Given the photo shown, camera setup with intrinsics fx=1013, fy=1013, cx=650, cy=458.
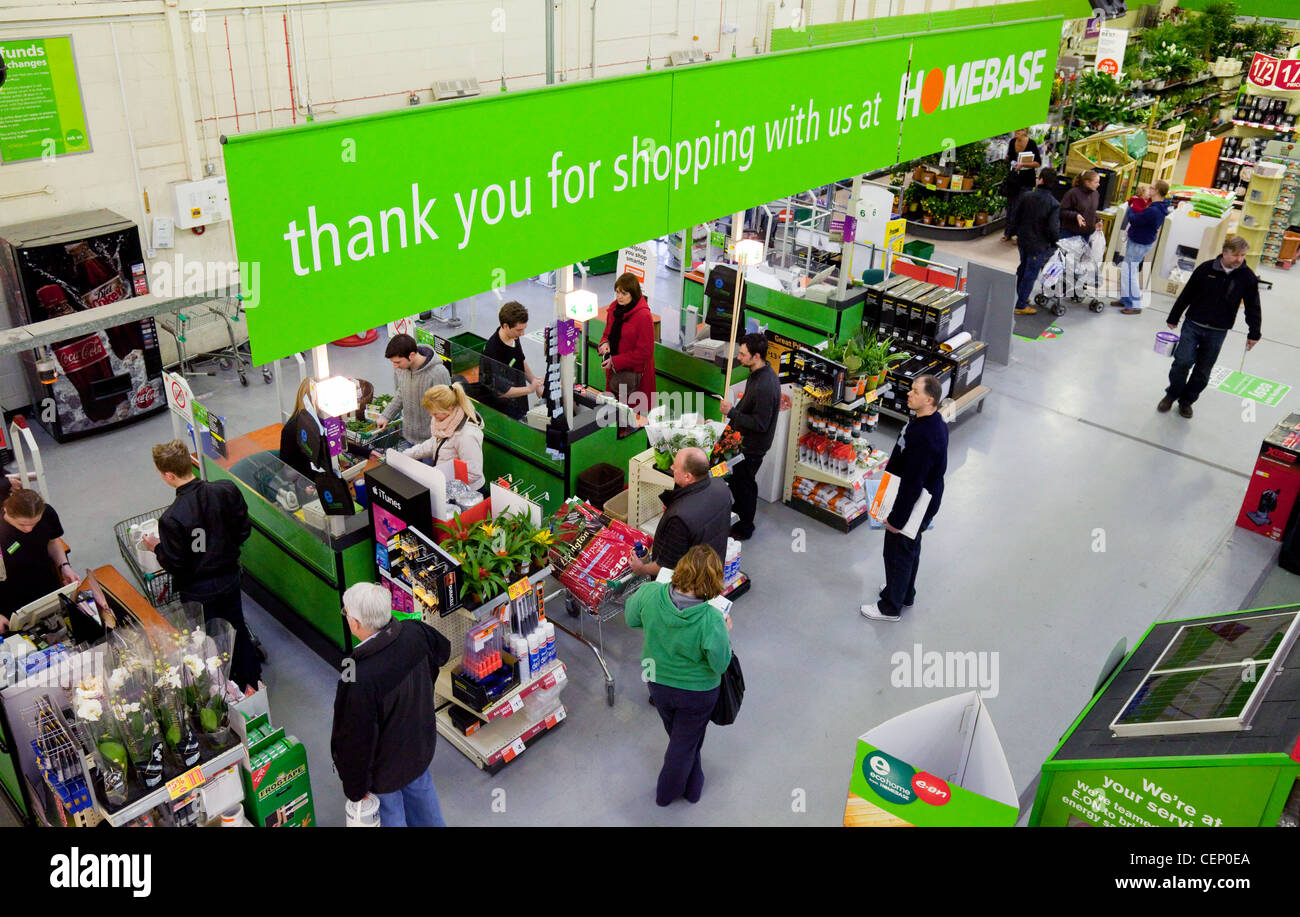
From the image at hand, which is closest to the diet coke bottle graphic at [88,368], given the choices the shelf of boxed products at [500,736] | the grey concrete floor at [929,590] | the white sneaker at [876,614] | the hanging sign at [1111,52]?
the grey concrete floor at [929,590]

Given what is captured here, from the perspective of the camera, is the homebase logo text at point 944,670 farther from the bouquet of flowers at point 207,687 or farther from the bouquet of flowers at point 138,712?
the bouquet of flowers at point 138,712

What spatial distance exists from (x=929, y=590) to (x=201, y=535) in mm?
4830

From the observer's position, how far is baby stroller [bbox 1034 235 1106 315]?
1230cm

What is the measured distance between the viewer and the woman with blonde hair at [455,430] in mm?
6508

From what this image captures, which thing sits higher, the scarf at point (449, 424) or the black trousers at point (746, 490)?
the scarf at point (449, 424)

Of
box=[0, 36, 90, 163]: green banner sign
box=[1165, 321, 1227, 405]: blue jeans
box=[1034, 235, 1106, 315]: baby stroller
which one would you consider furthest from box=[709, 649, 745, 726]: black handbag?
box=[1034, 235, 1106, 315]: baby stroller

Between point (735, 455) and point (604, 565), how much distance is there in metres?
1.54

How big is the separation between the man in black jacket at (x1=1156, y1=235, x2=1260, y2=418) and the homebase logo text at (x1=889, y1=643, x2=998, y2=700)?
4.58 metres

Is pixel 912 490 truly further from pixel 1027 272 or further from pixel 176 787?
pixel 1027 272

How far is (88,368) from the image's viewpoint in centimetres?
898

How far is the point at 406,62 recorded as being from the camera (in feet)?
34.8

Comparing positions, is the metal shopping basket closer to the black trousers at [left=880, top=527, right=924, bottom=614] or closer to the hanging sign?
the black trousers at [left=880, top=527, right=924, bottom=614]

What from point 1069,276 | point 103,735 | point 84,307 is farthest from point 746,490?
point 1069,276

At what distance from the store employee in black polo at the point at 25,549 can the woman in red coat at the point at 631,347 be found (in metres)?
4.03
